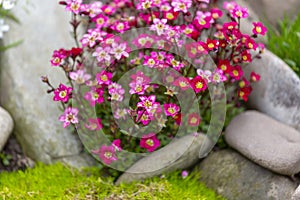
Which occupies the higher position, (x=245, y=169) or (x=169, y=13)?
(x=169, y=13)

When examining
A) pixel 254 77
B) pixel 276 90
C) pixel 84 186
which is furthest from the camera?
pixel 276 90

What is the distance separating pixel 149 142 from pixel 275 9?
6.46 feet

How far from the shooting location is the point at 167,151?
3104 millimetres

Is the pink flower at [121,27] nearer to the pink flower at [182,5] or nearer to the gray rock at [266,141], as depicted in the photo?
the pink flower at [182,5]

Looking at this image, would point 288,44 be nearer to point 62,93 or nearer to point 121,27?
point 121,27

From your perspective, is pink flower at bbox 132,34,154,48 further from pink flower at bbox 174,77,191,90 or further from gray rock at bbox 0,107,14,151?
gray rock at bbox 0,107,14,151

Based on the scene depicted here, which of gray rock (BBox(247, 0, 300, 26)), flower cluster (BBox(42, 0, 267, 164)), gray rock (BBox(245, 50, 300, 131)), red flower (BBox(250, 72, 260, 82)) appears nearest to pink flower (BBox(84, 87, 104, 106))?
flower cluster (BBox(42, 0, 267, 164))

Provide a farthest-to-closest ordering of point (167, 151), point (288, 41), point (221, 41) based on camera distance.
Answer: point (288, 41)
point (167, 151)
point (221, 41)

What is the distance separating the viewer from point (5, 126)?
330 cm

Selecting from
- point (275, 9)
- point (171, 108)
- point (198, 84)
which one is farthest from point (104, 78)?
point (275, 9)

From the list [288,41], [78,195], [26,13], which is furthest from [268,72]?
[26,13]

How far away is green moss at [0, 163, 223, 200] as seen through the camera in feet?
9.62

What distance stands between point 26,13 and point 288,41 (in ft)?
6.80

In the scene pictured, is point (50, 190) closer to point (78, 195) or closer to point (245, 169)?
point (78, 195)
